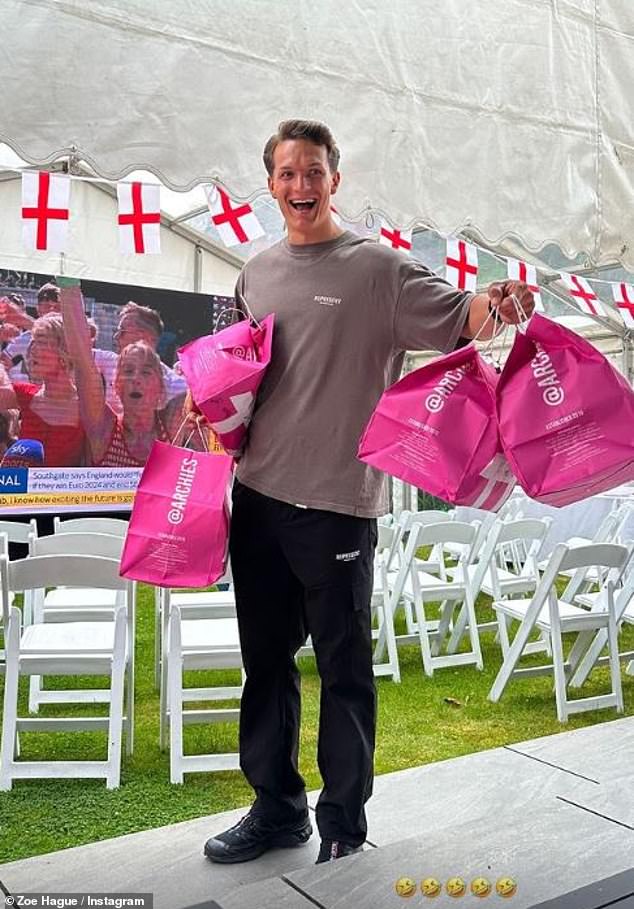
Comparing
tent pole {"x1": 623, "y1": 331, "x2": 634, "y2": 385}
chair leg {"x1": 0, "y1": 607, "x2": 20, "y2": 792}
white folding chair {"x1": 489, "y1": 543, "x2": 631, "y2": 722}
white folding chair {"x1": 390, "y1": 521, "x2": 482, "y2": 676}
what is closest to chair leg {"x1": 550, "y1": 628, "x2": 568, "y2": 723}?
white folding chair {"x1": 489, "y1": 543, "x2": 631, "y2": 722}

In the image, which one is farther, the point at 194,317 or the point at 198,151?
the point at 194,317

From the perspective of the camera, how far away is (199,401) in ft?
7.14

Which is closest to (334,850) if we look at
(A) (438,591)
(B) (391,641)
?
(B) (391,641)

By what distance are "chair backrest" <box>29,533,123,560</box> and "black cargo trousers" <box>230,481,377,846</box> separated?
6.56 feet

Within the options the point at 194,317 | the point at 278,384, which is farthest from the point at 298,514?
the point at 194,317

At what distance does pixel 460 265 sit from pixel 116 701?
263 cm

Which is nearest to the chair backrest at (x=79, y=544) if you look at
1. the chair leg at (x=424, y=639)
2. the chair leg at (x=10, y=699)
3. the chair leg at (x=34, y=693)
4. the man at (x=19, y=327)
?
the chair leg at (x=34, y=693)

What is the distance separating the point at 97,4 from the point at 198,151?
0.36 metres

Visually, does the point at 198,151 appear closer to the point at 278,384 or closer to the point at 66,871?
the point at 278,384

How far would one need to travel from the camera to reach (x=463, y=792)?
3227 mm

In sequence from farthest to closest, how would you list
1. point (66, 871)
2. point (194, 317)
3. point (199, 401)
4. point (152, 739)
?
point (194, 317), point (152, 739), point (66, 871), point (199, 401)

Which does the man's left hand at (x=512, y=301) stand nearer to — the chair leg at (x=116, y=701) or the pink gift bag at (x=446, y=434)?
the pink gift bag at (x=446, y=434)

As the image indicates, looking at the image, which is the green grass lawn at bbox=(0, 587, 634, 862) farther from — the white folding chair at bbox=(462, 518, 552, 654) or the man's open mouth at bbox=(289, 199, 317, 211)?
the man's open mouth at bbox=(289, 199, 317, 211)

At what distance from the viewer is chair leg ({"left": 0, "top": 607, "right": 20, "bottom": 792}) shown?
3.22 m
